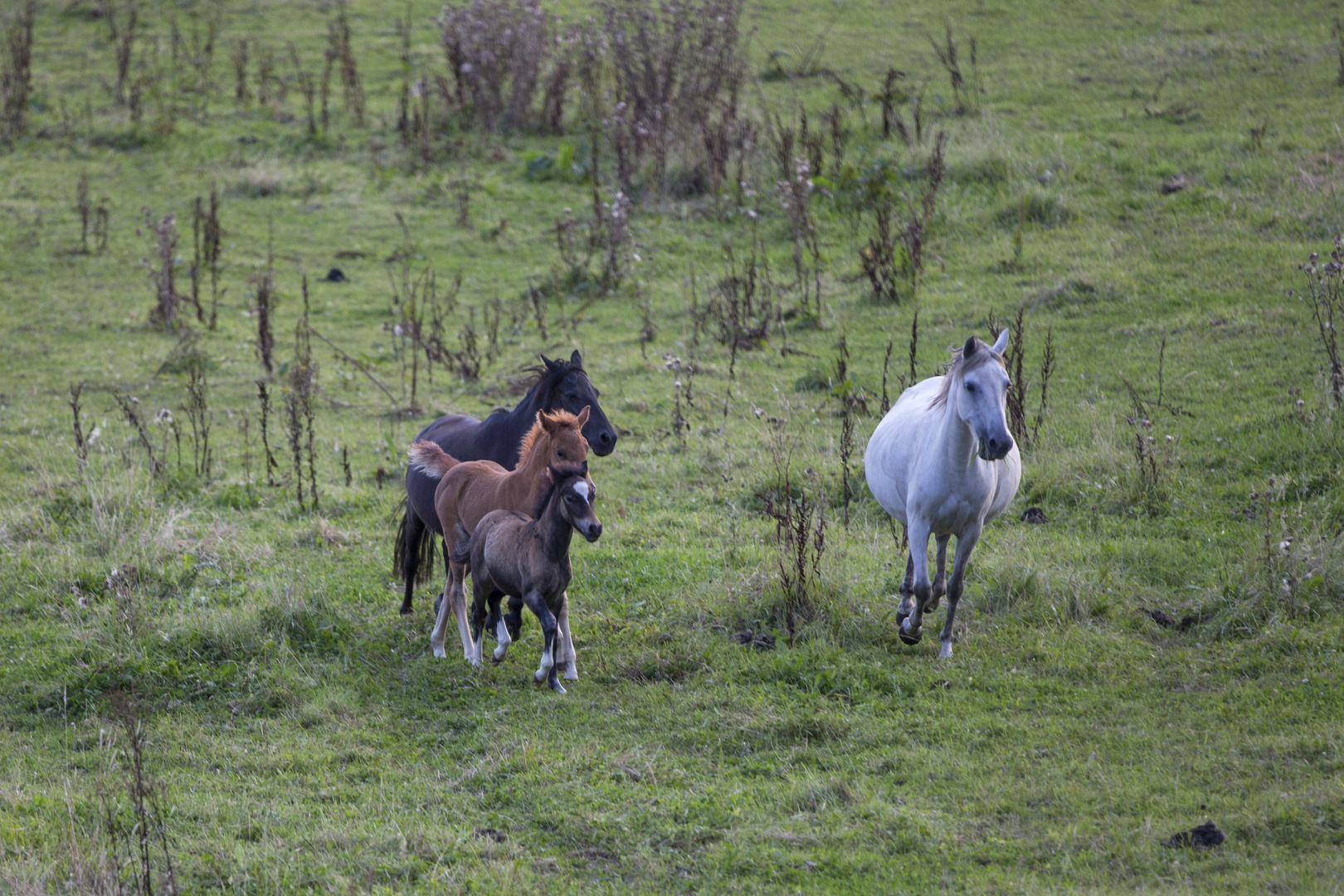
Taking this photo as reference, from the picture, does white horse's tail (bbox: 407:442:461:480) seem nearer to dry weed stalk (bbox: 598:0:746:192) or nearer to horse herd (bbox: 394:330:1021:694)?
horse herd (bbox: 394:330:1021:694)

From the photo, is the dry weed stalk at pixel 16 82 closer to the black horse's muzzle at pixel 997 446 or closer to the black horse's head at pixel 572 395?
the black horse's head at pixel 572 395

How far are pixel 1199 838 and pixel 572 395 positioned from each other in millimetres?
4774

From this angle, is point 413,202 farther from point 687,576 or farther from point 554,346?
point 687,576

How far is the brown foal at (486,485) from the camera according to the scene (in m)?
6.49

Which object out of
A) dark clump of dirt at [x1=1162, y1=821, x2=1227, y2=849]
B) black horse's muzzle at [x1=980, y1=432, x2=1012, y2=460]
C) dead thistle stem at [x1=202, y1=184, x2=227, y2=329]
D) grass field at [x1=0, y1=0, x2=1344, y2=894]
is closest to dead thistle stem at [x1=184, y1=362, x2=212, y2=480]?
grass field at [x1=0, y1=0, x2=1344, y2=894]

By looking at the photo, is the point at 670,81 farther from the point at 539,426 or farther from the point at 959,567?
the point at 959,567

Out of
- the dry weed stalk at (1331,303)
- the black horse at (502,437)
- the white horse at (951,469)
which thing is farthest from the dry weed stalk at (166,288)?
the dry weed stalk at (1331,303)

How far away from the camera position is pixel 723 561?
8242 mm

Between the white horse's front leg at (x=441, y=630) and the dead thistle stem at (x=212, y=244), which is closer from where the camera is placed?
the white horse's front leg at (x=441, y=630)

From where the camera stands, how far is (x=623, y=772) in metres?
5.68

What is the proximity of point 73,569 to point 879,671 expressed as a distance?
221 inches

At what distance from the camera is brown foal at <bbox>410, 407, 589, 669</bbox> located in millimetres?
6488

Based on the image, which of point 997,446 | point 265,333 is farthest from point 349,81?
point 997,446

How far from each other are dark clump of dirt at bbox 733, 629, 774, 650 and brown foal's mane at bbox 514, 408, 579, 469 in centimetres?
166
